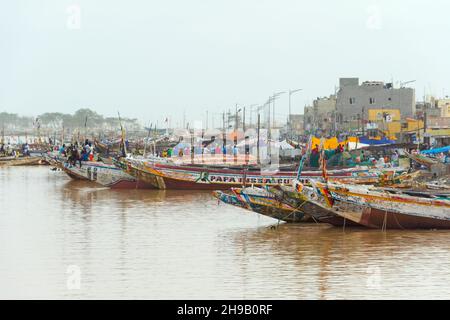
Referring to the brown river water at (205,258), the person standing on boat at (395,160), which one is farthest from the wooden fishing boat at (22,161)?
the brown river water at (205,258)

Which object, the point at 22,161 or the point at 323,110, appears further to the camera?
the point at 323,110

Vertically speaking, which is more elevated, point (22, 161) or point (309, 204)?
point (309, 204)

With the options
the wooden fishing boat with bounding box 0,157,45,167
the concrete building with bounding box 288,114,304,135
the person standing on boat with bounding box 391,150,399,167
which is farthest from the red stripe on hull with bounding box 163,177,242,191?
the concrete building with bounding box 288,114,304,135

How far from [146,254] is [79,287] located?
3648 mm

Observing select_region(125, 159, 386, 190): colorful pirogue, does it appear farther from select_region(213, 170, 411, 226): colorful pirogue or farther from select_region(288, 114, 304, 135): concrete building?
select_region(288, 114, 304, 135): concrete building

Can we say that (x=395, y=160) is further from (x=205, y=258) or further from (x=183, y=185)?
(x=205, y=258)

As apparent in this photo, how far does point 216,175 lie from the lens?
31.2 m

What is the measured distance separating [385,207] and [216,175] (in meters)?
12.4

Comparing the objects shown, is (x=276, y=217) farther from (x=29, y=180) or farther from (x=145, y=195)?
(x=29, y=180)

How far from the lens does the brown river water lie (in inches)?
542

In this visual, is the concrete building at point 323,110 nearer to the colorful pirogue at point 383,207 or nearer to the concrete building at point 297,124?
the concrete building at point 297,124

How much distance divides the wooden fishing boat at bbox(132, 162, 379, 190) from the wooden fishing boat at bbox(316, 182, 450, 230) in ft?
29.1

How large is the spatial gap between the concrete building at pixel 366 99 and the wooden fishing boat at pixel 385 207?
59.1 metres

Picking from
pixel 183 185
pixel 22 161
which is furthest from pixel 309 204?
pixel 22 161
